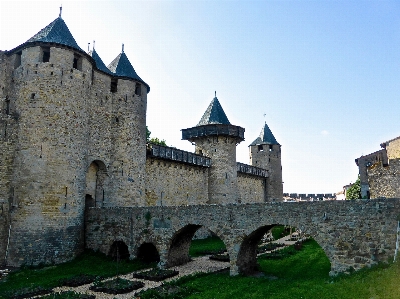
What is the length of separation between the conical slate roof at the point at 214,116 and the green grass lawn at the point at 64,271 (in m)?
15.1

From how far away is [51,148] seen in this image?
16.8 m

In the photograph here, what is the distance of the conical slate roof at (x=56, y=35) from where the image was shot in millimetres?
17766

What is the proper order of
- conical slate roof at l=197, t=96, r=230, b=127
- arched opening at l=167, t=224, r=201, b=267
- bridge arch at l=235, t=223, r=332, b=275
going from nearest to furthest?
bridge arch at l=235, t=223, r=332, b=275 → arched opening at l=167, t=224, r=201, b=267 → conical slate roof at l=197, t=96, r=230, b=127

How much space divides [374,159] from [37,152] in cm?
2276

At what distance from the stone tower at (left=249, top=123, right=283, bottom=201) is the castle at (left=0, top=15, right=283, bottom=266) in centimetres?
1628

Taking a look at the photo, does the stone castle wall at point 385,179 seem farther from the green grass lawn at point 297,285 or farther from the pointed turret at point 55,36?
the pointed turret at point 55,36

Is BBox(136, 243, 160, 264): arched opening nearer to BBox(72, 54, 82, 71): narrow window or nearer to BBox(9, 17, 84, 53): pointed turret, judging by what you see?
BBox(72, 54, 82, 71): narrow window

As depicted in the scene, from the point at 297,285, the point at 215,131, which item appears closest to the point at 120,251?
the point at 297,285

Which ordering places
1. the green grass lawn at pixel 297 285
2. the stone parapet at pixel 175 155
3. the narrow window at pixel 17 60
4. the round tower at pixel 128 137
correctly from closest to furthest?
the green grass lawn at pixel 297 285 → the narrow window at pixel 17 60 → the round tower at pixel 128 137 → the stone parapet at pixel 175 155

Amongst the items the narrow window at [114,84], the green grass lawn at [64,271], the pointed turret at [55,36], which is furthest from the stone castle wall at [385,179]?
the pointed turret at [55,36]

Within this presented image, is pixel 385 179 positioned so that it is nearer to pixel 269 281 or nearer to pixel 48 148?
pixel 269 281

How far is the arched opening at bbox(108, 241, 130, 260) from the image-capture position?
57.4ft

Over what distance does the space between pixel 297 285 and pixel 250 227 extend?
278cm

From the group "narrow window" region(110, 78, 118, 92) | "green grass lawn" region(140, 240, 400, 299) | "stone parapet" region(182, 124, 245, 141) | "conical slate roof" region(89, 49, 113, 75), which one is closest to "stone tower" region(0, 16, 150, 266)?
"conical slate roof" region(89, 49, 113, 75)
